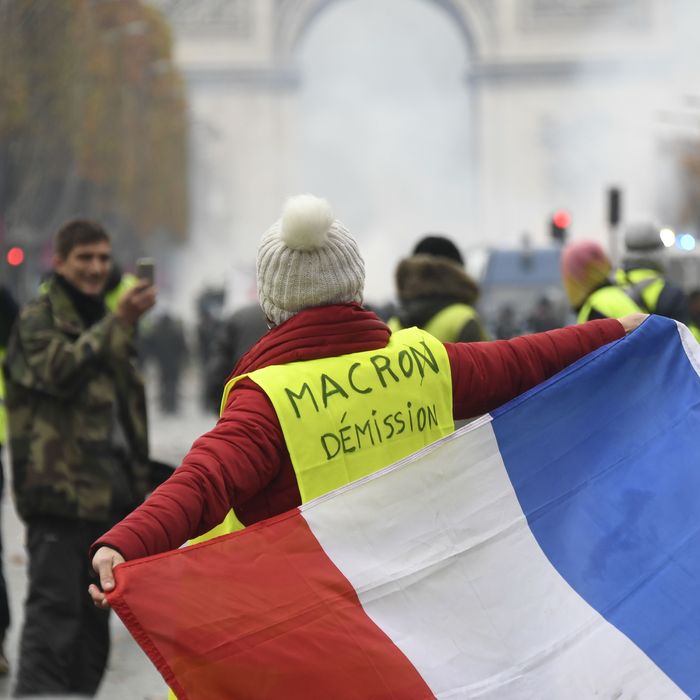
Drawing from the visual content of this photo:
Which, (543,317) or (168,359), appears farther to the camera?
(168,359)

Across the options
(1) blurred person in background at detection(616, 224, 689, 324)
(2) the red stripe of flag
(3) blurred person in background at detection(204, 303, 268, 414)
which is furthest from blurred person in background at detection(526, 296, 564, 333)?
(2) the red stripe of flag

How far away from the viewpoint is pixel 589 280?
19.0ft

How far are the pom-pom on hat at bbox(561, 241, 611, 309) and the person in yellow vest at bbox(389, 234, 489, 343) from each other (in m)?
0.30

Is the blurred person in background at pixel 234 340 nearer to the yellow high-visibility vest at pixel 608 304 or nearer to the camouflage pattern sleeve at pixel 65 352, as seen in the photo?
the yellow high-visibility vest at pixel 608 304

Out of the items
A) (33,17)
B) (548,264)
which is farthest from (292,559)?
(33,17)

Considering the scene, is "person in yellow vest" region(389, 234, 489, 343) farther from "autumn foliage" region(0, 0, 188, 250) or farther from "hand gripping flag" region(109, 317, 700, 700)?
"autumn foliage" region(0, 0, 188, 250)

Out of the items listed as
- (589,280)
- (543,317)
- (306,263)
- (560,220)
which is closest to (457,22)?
(560,220)

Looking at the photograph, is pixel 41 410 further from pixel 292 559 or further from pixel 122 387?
pixel 292 559

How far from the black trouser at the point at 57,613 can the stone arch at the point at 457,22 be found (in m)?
58.9

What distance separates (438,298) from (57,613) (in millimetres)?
1474

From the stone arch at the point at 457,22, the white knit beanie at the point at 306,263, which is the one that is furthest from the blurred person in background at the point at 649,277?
the stone arch at the point at 457,22

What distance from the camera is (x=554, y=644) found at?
3.15 metres

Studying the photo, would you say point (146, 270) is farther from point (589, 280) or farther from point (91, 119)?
point (91, 119)

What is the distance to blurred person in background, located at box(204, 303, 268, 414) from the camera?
6801mm
